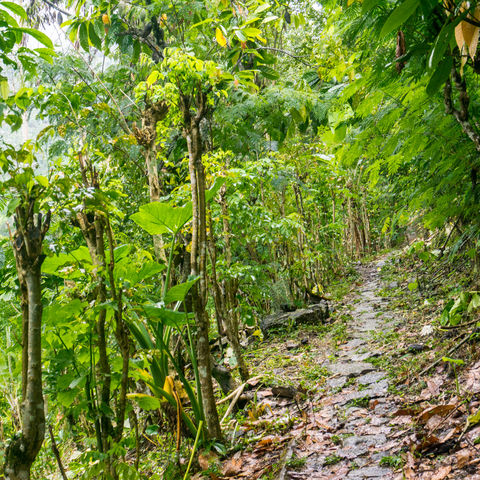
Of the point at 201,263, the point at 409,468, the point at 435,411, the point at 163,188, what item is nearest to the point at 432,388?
the point at 435,411

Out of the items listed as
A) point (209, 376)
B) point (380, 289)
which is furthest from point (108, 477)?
point (380, 289)

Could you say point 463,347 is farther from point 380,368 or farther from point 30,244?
point 30,244

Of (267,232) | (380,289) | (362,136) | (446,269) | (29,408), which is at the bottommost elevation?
(380,289)

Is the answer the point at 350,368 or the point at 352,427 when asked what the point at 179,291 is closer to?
the point at 352,427

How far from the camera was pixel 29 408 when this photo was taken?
56.1 inches

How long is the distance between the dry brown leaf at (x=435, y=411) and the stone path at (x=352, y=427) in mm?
179

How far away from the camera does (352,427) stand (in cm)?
267

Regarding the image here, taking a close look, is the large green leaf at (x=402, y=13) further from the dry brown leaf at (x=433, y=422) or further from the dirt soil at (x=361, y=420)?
the dry brown leaf at (x=433, y=422)

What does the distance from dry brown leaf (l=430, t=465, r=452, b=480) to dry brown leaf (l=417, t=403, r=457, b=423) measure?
448 millimetres

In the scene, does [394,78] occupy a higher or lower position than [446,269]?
higher

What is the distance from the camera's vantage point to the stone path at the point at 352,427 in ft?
7.12

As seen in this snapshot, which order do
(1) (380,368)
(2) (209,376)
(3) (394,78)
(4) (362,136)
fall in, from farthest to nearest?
(1) (380,368)
(4) (362,136)
(2) (209,376)
(3) (394,78)

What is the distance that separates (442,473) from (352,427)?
0.95 m

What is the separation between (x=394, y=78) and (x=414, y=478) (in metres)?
2.10
